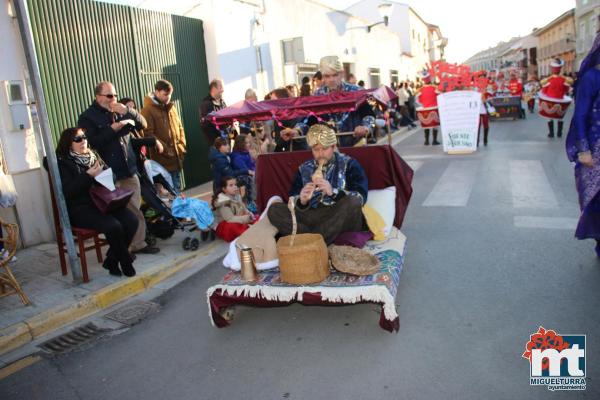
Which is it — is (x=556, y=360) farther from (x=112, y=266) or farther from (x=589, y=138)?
(x=112, y=266)

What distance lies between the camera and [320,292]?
3.79m

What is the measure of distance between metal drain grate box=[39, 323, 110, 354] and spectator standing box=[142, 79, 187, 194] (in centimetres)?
347

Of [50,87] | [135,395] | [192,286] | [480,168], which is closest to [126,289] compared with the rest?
[192,286]

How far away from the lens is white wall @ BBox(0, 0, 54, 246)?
6402 mm

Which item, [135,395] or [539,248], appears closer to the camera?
[135,395]

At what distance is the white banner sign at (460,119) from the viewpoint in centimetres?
1227

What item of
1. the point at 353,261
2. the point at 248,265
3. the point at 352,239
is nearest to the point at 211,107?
the point at 352,239

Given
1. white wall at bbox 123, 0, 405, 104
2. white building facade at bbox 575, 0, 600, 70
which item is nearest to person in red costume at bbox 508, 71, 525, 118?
white wall at bbox 123, 0, 405, 104

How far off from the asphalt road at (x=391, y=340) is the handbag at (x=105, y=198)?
113 cm

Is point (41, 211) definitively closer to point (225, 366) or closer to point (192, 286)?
point (192, 286)

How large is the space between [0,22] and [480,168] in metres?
8.75

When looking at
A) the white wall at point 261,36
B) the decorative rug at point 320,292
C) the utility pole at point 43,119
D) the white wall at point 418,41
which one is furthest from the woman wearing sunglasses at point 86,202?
the white wall at point 418,41

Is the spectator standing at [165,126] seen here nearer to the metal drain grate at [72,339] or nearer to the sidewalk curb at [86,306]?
the sidewalk curb at [86,306]

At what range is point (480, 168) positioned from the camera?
33.5 feet
